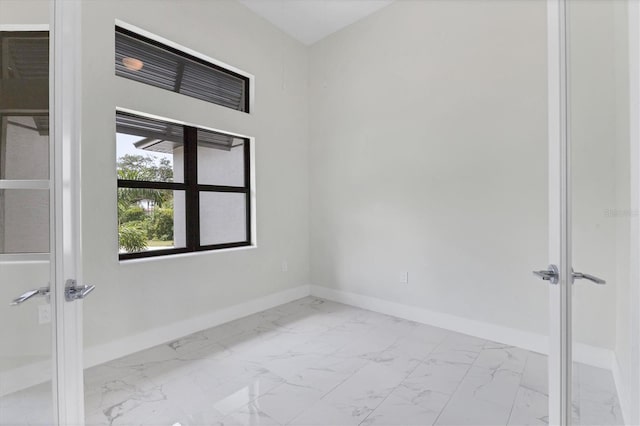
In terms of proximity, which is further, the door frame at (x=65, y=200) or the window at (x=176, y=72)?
the window at (x=176, y=72)

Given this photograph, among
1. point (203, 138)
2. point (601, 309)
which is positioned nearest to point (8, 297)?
point (601, 309)

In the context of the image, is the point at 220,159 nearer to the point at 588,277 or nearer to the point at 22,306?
the point at 22,306

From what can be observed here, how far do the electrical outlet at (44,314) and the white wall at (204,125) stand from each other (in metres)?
1.37

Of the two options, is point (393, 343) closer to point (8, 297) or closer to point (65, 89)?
point (8, 297)

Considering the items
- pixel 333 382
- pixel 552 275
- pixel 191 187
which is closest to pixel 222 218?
pixel 191 187

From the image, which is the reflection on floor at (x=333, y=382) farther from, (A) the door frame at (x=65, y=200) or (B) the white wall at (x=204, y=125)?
(A) the door frame at (x=65, y=200)

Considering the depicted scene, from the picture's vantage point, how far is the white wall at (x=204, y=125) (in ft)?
7.30

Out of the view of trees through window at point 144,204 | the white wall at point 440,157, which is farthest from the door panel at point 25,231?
the white wall at point 440,157

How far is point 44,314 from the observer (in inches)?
39.9

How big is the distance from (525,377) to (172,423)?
223 cm

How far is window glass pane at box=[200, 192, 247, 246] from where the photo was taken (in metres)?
3.08

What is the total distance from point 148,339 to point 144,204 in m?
1.15

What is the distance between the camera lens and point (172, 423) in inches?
63.8

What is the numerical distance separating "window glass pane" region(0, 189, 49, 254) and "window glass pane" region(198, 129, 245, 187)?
2048mm
